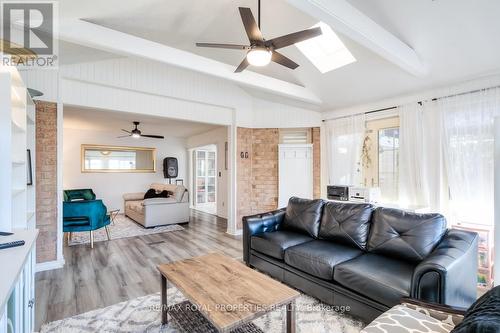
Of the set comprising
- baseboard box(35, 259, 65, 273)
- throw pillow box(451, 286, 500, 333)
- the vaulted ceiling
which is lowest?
baseboard box(35, 259, 65, 273)

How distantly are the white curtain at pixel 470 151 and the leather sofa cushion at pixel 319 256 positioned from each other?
6.00 ft

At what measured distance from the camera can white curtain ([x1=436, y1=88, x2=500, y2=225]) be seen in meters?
3.06

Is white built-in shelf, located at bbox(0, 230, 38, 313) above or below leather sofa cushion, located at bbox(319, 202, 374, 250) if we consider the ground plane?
above

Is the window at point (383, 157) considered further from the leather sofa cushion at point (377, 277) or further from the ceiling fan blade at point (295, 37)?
the ceiling fan blade at point (295, 37)

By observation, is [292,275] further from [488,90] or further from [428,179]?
[488,90]

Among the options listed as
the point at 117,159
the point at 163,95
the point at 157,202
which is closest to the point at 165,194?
the point at 157,202

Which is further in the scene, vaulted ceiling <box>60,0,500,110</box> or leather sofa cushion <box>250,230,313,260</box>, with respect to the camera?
leather sofa cushion <box>250,230,313,260</box>

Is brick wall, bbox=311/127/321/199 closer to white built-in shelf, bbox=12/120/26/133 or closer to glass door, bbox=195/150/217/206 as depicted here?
white built-in shelf, bbox=12/120/26/133

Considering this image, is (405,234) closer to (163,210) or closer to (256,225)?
(256,225)

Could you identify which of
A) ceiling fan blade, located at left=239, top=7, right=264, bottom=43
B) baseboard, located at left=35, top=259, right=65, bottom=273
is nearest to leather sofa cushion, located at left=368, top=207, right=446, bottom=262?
ceiling fan blade, located at left=239, top=7, right=264, bottom=43

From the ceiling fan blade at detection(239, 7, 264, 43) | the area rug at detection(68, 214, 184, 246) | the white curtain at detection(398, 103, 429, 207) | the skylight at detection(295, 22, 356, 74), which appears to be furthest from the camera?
the area rug at detection(68, 214, 184, 246)

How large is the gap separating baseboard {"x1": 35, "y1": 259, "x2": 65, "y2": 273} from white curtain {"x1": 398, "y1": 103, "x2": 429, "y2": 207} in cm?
497

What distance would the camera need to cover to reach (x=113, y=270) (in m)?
3.25

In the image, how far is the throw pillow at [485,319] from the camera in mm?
799
